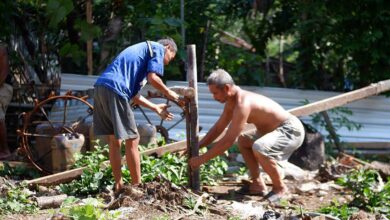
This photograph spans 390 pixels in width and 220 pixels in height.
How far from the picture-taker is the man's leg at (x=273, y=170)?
758 centimetres

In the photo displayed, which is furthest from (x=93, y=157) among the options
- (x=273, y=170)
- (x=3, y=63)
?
(x=3, y=63)

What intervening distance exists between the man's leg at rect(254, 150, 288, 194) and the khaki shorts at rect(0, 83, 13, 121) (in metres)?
3.60

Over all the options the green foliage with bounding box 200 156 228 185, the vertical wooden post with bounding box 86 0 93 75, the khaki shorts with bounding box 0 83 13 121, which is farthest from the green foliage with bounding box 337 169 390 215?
the vertical wooden post with bounding box 86 0 93 75

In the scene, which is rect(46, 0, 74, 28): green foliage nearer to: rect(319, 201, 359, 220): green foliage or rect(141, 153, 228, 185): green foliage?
rect(141, 153, 228, 185): green foliage

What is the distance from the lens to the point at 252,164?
796 centimetres

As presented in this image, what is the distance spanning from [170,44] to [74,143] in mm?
1825

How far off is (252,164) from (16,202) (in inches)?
104

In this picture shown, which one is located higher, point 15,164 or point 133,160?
point 133,160

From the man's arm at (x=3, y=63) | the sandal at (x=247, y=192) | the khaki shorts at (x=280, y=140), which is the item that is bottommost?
the sandal at (x=247, y=192)

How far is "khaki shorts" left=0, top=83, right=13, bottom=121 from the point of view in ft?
30.5

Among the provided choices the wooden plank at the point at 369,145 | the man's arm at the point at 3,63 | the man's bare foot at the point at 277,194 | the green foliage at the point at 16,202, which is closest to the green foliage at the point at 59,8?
the man's arm at the point at 3,63

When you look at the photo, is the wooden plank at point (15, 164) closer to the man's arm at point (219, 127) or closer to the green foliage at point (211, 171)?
the green foliage at point (211, 171)

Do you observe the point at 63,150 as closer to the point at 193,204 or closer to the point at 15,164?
the point at 15,164

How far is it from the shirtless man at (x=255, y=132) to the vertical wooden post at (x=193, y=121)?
0.16 m
